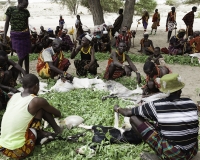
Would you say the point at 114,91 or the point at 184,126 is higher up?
the point at 184,126

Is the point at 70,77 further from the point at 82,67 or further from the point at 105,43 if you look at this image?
the point at 105,43

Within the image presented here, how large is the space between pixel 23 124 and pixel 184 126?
1.59m

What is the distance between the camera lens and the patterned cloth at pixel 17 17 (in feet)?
16.7

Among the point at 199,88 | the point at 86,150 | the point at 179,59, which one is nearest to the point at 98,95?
the point at 86,150

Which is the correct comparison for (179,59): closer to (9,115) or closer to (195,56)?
(195,56)

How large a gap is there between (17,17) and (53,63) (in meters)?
1.14

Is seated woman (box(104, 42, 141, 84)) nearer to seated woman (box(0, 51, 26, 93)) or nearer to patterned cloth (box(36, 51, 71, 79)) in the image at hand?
patterned cloth (box(36, 51, 71, 79))

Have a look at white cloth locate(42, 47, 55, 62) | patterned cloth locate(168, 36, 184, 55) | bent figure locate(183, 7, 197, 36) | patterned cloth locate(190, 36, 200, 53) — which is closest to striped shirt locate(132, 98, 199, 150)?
white cloth locate(42, 47, 55, 62)

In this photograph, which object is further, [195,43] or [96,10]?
[96,10]

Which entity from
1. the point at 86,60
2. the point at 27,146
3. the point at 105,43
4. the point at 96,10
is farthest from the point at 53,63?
the point at 96,10

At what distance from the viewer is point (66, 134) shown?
10.4ft

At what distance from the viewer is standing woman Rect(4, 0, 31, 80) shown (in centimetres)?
509

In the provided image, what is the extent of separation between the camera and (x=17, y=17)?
16.8 feet

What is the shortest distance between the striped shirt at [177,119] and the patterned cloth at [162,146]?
0.17 ft
